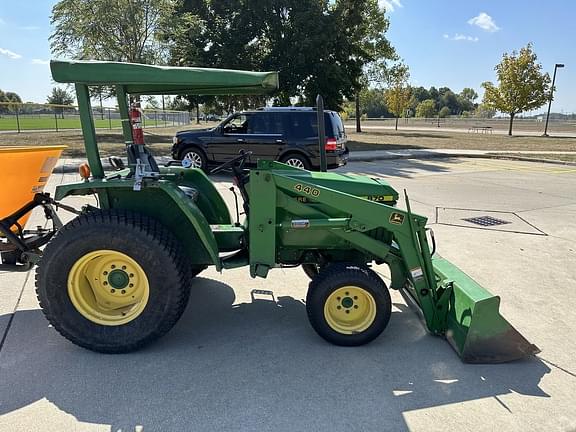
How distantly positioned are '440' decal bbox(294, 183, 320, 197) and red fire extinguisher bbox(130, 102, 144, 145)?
1.30 meters

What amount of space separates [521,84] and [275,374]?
3883 cm

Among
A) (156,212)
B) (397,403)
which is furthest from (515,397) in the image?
(156,212)

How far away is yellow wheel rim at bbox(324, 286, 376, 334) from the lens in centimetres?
326

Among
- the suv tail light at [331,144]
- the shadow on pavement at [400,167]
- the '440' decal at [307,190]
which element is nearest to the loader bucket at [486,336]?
the '440' decal at [307,190]

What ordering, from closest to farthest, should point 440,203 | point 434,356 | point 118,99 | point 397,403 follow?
point 397,403
point 434,356
point 118,99
point 440,203

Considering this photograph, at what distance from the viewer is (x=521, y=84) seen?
35.3 meters

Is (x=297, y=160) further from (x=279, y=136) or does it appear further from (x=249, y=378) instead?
(x=249, y=378)

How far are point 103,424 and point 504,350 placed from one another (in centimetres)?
253

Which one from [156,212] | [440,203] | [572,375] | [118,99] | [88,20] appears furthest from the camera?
[88,20]

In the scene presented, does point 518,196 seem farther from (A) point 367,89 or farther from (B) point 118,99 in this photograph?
(A) point 367,89

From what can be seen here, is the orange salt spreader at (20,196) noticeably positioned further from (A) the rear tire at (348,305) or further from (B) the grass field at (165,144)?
(B) the grass field at (165,144)

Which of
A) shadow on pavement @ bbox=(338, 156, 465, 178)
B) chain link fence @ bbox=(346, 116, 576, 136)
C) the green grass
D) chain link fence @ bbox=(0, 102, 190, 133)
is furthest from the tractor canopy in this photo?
chain link fence @ bbox=(346, 116, 576, 136)

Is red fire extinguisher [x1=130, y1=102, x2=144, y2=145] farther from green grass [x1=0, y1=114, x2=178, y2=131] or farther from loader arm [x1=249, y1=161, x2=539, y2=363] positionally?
green grass [x1=0, y1=114, x2=178, y2=131]

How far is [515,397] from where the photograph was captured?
2.74 metres
